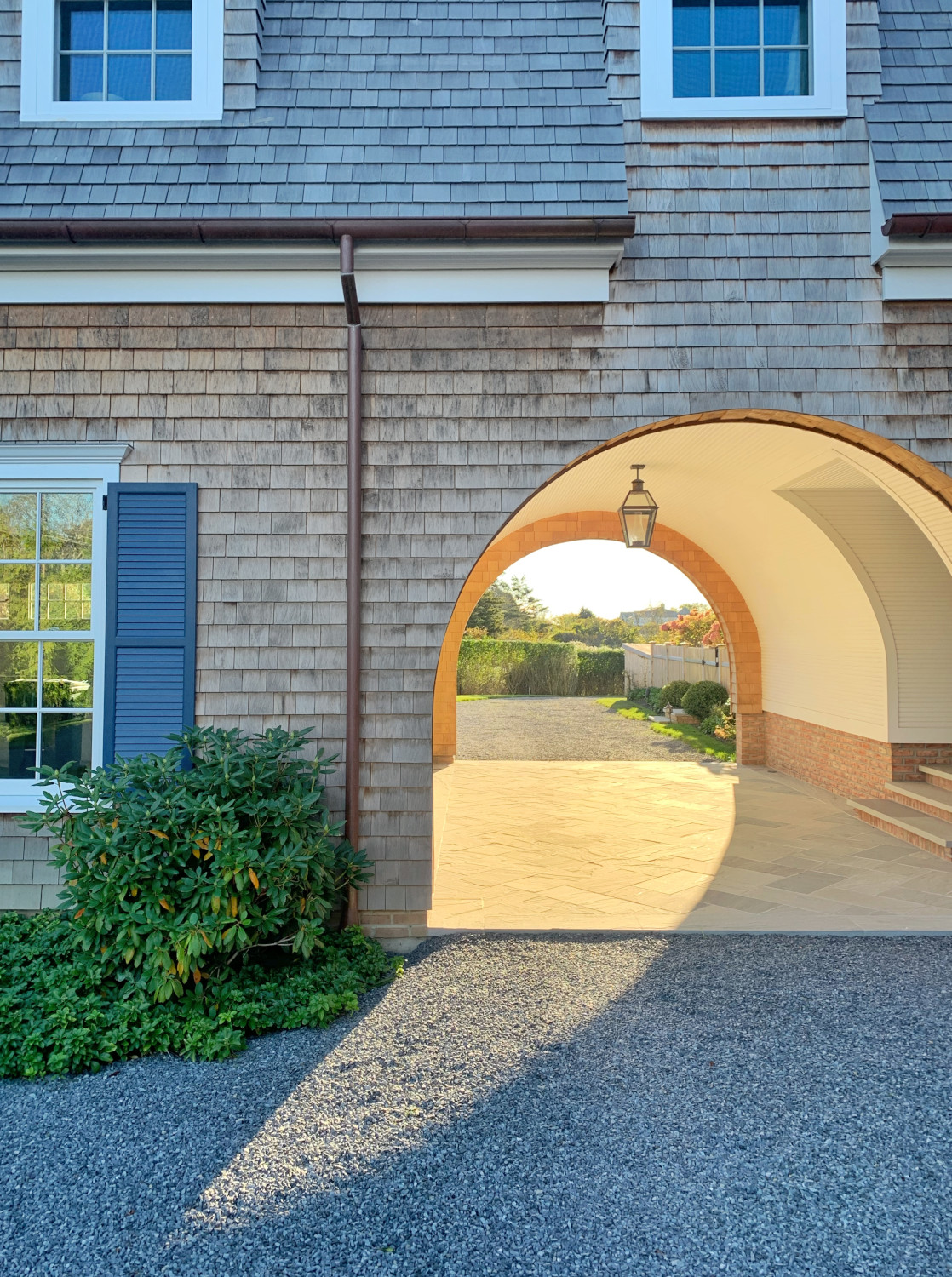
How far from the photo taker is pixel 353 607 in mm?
4051

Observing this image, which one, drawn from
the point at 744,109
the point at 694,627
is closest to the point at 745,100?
the point at 744,109

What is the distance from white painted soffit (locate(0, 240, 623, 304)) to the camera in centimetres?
397

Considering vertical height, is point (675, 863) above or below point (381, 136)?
below

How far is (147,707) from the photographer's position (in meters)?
4.04

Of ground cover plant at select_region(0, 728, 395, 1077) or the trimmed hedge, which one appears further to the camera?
the trimmed hedge

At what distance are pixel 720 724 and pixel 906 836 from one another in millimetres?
6868

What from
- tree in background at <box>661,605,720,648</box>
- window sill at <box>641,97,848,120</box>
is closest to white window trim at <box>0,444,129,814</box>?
window sill at <box>641,97,848,120</box>

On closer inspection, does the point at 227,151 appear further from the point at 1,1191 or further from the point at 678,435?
the point at 1,1191

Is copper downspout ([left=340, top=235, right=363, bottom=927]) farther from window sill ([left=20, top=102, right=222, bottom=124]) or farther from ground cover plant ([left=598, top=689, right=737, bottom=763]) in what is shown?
ground cover plant ([left=598, top=689, right=737, bottom=763])

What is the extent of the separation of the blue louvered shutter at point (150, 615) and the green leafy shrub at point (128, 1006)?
37.5 inches

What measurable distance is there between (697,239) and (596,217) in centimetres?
64

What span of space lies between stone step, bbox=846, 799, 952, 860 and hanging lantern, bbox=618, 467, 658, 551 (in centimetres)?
287

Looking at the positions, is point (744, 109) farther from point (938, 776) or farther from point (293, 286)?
point (938, 776)

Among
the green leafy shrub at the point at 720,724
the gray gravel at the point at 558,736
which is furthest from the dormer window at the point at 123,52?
the green leafy shrub at the point at 720,724
